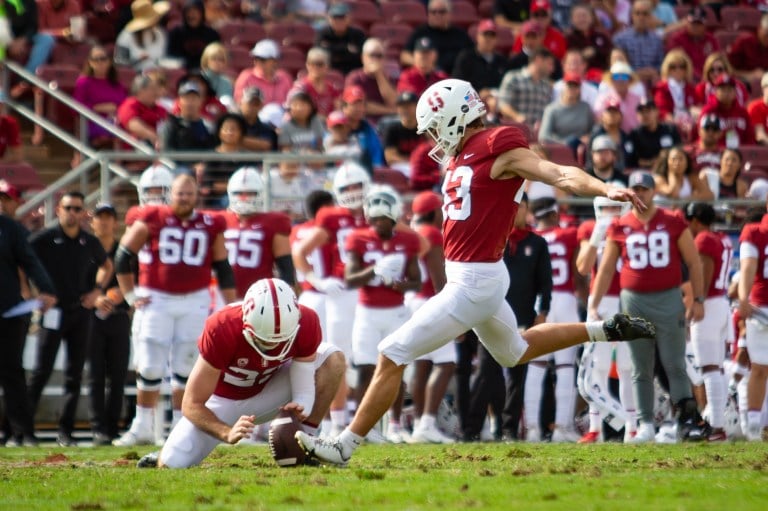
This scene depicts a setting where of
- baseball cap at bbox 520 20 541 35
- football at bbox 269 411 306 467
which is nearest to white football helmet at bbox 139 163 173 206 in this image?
football at bbox 269 411 306 467

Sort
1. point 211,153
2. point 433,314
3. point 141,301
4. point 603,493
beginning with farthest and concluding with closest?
point 211,153 → point 141,301 → point 433,314 → point 603,493

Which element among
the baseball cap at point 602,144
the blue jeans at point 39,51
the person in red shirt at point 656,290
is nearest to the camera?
the person in red shirt at point 656,290

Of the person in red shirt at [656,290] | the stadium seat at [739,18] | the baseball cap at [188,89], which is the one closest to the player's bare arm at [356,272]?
the person in red shirt at [656,290]

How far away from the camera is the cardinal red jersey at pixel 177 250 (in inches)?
443

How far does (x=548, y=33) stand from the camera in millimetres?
18094

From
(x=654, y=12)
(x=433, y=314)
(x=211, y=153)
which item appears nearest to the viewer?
(x=433, y=314)

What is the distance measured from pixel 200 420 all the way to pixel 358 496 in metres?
1.76

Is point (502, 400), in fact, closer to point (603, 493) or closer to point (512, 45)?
point (603, 493)

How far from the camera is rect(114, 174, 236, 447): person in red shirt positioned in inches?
441

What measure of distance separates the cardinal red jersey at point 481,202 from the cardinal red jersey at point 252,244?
440 cm

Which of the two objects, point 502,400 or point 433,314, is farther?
point 502,400

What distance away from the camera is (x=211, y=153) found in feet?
43.8

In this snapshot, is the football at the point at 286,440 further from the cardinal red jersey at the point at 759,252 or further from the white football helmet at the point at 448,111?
the cardinal red jersey at the point at 759,252

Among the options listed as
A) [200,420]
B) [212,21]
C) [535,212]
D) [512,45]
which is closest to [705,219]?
[535,212]
